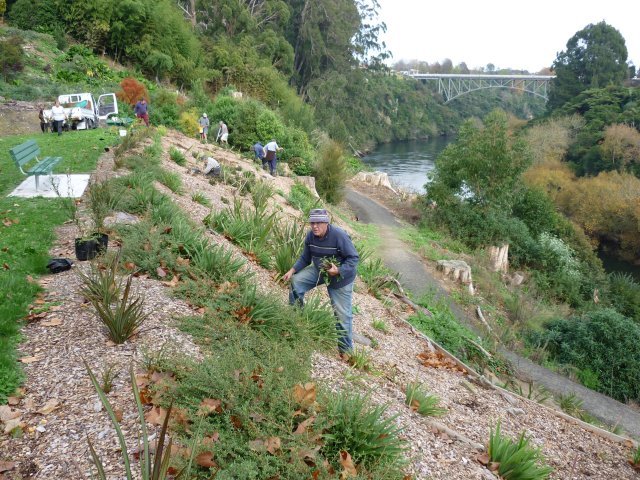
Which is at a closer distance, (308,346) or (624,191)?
(308,346)

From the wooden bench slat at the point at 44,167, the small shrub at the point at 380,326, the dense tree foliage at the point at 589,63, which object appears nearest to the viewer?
the small shrub at the point at 380,326

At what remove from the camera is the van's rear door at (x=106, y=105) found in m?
17.9

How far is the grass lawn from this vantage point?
11.9 feet

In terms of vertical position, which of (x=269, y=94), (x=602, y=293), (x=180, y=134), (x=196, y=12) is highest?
(x=196, y=12)

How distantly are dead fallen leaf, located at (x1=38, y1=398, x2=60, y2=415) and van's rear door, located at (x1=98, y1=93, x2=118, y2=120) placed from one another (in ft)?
53.9

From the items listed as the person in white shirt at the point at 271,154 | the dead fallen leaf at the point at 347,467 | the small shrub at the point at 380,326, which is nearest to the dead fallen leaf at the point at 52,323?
the dead fallen leaf at the point at 347,467

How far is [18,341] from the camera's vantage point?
378cm

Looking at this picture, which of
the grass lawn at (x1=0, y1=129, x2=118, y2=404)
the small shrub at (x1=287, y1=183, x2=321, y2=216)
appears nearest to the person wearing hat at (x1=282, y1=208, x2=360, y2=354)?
the grass lawn at (x1=0, y1=129, x2=118, y2=404)

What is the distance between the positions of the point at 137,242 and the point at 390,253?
966cm

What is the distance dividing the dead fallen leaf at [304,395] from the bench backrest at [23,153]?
6.79 m

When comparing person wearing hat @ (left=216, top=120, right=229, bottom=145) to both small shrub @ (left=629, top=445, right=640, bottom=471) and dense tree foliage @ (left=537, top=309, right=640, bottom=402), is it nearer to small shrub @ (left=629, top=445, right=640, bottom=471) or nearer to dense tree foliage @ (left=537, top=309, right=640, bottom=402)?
dense tree foliage @ (left=537, top=309, right=640, bottom=402)

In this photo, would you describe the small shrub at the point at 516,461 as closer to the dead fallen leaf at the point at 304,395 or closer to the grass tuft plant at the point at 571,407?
the dead fallen leaf at the point at 304,395

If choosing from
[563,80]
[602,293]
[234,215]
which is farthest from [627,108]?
[234,215]

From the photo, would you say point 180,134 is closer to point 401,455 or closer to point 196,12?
point 401,455
